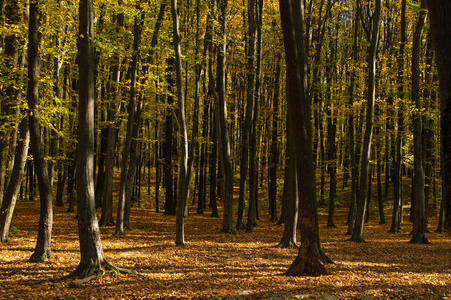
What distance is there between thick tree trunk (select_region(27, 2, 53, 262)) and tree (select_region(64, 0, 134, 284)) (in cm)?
148

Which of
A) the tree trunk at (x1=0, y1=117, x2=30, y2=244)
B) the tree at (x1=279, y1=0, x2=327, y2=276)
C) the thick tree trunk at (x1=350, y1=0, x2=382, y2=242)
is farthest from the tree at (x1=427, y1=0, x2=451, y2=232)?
the thick tree trunk at (x1=350, y1=0, x2=382, y2=242)

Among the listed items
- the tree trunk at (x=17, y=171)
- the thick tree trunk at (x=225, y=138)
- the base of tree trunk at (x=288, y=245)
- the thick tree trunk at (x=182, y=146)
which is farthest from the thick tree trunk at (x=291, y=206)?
the tree trunk at (x=17, y=171)

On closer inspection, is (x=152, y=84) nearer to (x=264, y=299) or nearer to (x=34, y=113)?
(x=34, y=113)

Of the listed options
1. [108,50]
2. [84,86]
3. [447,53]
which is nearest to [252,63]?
[108,50]

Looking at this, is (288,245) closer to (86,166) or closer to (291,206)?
(291,206)

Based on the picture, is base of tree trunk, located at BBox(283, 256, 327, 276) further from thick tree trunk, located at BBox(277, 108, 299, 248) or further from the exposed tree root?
thick tree trunk, located at BBox(277, 108, 299, 248)

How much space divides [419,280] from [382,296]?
6.38ft

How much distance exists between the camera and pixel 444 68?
8.27ft

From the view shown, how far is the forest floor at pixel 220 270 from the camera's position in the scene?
6238 millimetres

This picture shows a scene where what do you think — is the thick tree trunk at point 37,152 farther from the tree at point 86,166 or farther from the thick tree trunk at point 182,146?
the thick tree trunk at point 182,146

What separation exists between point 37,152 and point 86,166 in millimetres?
1707

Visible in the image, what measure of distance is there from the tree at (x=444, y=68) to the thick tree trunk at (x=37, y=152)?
25.4 feet

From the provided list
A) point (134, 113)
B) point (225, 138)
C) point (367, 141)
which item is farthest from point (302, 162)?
point (134, 113)

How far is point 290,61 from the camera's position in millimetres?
7414
